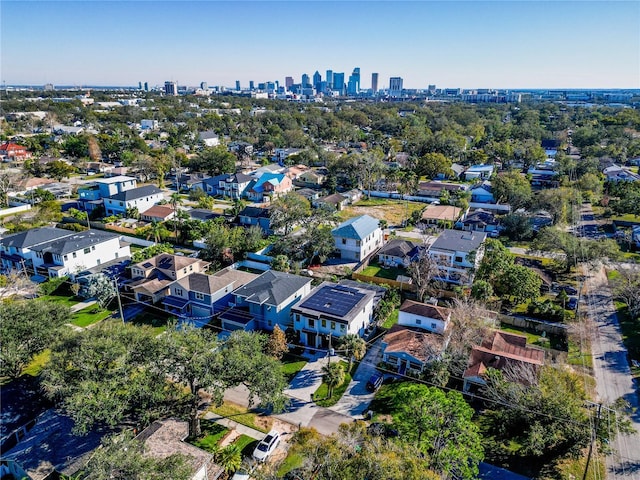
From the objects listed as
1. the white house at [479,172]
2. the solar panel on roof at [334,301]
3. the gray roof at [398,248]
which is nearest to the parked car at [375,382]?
the solar panel on roof at [334,301]

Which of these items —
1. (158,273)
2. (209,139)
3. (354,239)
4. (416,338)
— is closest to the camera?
(416,338)

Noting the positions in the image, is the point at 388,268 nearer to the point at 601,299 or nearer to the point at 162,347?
the point at 601,299

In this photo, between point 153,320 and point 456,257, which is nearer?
point 153,320

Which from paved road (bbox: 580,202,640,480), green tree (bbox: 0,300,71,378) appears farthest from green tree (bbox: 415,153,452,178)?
green tree (bbox: 0,300,71,378)

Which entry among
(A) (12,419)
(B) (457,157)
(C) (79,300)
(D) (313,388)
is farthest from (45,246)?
(B) (457,157)

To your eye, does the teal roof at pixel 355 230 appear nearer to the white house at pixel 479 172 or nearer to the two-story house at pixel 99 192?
the two-story house at pixel 99 192

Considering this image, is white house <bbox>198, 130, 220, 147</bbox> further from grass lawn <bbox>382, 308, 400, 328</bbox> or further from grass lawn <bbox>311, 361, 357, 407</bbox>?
grass lawn <bbox>311, 361, 357, 407</bbox>

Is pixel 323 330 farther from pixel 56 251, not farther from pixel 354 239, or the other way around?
pixel 56 251

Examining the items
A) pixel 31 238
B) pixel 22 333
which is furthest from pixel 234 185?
pixel 22 333
